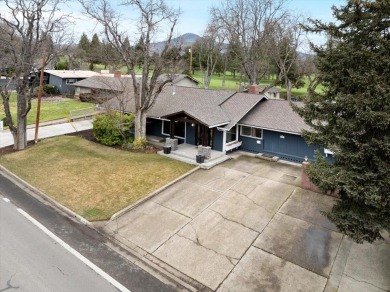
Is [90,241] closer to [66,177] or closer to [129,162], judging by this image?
[66,177]

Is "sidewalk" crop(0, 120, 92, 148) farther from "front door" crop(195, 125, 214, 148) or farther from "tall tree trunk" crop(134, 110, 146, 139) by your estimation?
"front door" crop(195, 125, 214, 148)

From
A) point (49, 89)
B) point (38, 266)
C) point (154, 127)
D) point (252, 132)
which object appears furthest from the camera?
point (49, 89)

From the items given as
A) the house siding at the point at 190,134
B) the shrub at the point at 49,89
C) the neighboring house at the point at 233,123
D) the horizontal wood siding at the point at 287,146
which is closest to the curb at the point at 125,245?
the neighboring house at the point at 233,123

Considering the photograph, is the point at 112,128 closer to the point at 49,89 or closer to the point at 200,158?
the point at 200,158

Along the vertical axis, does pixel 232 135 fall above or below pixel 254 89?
below

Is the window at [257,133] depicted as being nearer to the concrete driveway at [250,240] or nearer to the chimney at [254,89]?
the chimney at [254,89]

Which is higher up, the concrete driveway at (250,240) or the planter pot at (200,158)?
the planter pot at (200,158)

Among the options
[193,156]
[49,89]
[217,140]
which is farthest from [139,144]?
[49,89]
